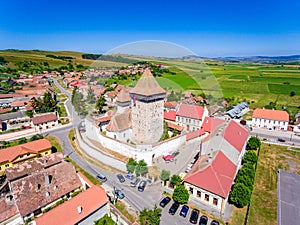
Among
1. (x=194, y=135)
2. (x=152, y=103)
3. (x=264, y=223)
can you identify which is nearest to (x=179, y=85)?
(x=194, y=135)

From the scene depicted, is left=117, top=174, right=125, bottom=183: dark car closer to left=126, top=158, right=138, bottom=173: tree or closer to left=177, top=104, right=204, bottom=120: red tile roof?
left=126, top=158, right=138, bottom=173: tree

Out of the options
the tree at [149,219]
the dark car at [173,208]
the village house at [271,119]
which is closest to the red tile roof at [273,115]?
the village house at [271,119]

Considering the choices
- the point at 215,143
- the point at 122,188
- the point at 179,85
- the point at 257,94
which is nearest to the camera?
the point at 122,188

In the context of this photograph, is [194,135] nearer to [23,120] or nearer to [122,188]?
[122,188]

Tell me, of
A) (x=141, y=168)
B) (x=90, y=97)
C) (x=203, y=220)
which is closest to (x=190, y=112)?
(x=141, y=168)

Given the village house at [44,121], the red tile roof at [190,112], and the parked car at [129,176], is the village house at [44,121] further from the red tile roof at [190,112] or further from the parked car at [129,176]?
the red tile roof at [190,112]

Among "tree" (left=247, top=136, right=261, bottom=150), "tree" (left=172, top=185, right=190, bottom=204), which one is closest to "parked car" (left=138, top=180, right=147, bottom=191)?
"tree" (left=172, top=185, right=190, bottom=204)
